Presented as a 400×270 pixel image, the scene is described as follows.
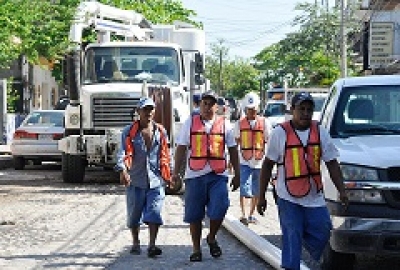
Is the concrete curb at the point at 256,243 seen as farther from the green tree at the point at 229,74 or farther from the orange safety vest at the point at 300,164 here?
the green tree at the point at 229,74

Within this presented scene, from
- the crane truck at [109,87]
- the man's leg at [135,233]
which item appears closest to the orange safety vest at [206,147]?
the man's leg at [135,233]

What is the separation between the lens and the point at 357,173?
8.84 metres

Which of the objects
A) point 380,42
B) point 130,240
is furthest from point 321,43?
point 130,240

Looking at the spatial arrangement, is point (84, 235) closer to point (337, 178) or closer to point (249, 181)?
point (249, 181)

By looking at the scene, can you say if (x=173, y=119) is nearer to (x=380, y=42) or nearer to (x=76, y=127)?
(x=76, y=127)

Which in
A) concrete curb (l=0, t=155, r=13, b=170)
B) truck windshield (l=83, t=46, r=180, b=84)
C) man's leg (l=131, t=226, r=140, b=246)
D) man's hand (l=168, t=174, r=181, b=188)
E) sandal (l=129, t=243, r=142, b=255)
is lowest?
concrete curb (l=0, t=155, r=13, b=170)

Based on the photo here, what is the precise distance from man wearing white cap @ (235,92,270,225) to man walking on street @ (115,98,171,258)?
8.73ft

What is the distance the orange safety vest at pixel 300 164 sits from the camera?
27.4ft

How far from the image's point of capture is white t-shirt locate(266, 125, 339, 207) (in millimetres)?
8367

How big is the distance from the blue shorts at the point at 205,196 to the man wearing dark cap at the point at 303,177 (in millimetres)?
2037

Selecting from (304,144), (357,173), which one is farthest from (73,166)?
(304,144)

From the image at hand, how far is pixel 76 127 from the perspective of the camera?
20.1m

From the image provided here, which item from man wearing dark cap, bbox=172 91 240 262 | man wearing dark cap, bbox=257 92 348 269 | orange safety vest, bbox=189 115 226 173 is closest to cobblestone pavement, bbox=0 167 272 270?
man wearing dark cap, bbox=172 91 240 262

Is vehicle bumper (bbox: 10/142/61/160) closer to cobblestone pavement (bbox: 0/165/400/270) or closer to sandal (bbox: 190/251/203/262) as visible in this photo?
cobblestone pavement (bbox: 0/165/400/270)
